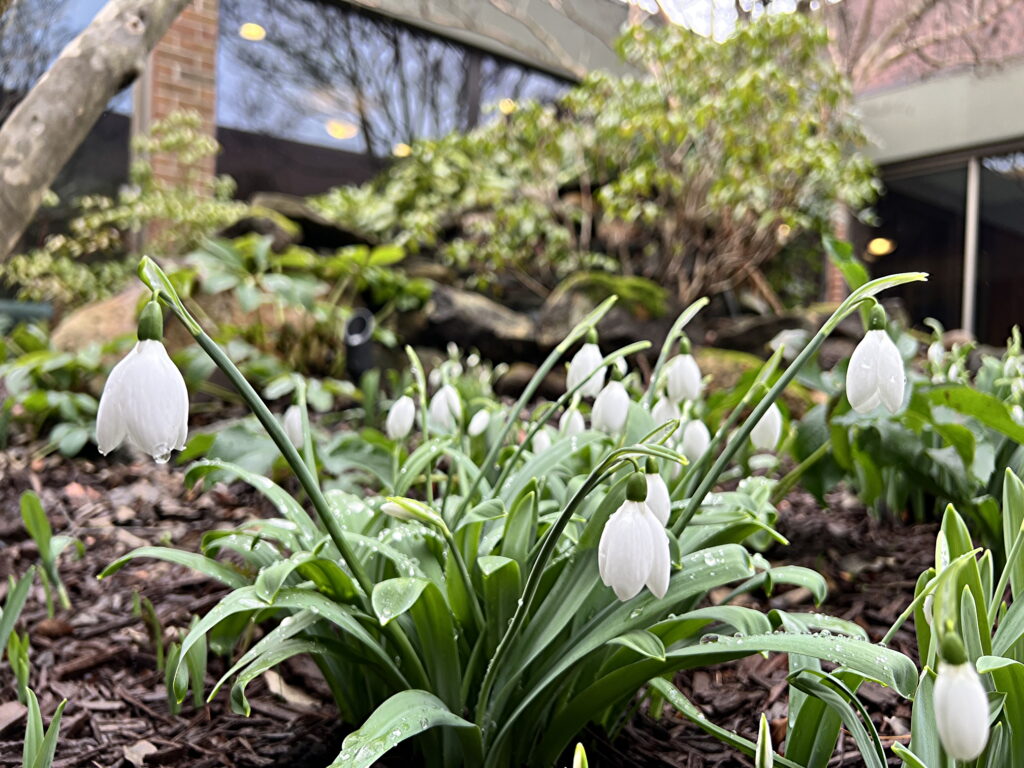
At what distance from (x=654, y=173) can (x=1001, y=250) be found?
4.22 meters

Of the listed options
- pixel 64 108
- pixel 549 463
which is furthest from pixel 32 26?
pixel 549 463

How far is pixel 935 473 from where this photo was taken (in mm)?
2137

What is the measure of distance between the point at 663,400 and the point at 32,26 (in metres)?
4.06

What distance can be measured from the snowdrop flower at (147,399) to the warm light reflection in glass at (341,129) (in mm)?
6745

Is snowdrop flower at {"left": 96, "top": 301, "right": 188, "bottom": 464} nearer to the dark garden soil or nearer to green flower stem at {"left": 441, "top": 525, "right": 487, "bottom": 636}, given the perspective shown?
green flower stem at {"left": 441, "top": 525, "right": 487, "bottom": 636}

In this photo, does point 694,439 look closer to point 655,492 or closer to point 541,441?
point 541,441

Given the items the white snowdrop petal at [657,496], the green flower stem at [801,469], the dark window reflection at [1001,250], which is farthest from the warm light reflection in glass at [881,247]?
the white snowdrop petal at [657,496]

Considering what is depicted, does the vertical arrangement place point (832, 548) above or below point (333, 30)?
below

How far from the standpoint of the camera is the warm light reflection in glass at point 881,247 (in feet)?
28.0

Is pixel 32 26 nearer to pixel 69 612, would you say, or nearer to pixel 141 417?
pixel 69 612

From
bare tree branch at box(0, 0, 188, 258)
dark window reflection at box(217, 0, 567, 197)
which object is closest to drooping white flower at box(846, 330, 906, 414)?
bare tree branch at box(0, 0, 188, 258)

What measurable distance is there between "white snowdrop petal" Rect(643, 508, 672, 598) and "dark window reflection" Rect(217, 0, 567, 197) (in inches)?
238

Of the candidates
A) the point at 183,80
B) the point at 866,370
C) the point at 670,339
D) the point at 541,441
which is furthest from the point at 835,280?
the point at 866,370

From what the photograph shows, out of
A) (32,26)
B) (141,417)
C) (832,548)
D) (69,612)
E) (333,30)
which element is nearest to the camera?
(141,417)
